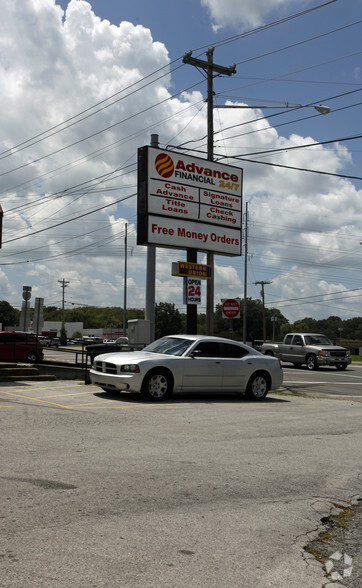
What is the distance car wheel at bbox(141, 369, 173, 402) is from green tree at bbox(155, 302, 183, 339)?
7847cm

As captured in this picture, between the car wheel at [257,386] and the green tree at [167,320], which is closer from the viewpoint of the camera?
the car wheel at [257,386]

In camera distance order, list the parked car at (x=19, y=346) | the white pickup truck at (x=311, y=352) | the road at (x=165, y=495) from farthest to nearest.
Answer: the white pickup truck at (x=311, y=352)
the parked car at (x=19, y=346)
the road at (x=165, y=495)

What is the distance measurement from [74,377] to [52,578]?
47.0 feet

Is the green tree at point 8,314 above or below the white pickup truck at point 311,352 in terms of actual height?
above

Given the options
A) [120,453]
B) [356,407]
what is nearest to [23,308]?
[356,407]

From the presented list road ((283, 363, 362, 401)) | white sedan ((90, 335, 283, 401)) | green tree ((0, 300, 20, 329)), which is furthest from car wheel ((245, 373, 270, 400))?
green tree ((0, 300, 20, 329))

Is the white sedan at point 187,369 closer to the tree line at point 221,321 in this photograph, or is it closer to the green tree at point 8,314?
the tree line at point 221,321

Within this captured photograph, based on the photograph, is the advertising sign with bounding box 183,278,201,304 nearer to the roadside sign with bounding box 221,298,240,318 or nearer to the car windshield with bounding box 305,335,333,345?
Answer: the roadside sign with bounding box 221,298,240,318

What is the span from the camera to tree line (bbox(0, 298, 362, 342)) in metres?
94.9

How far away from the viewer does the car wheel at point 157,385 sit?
12.2 metres

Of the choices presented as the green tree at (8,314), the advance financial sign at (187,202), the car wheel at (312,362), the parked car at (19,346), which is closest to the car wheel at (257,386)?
the advance financial sign at (187,202)

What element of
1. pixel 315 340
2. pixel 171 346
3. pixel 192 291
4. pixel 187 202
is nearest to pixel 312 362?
pixel 315 340

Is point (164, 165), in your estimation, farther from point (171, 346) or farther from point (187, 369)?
point (187, 369)

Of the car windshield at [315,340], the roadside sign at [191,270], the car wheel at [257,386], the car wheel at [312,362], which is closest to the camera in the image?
the car wheel at [257,386]
